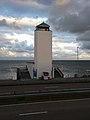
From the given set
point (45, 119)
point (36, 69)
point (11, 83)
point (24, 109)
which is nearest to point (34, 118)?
point (45, 119)

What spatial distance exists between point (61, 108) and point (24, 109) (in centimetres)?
193

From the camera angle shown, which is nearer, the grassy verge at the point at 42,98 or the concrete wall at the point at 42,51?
the grassy verge at the point at 42,98

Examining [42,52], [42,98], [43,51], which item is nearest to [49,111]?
[42,98]

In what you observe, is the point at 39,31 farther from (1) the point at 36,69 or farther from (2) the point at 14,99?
(2) the point at 14,99

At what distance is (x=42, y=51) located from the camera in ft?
115

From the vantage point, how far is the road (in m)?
12.1

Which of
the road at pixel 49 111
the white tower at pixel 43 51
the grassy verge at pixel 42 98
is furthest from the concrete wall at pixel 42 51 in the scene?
the road at pixel 49 111

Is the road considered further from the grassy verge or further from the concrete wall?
the concrete wall

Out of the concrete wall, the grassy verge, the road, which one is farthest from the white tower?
the road

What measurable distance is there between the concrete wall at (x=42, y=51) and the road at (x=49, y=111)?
18.2 metres

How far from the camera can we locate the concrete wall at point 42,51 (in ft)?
114

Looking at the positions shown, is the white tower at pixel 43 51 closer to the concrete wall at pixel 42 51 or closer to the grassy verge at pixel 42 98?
the concrete wall at pixel 42 51

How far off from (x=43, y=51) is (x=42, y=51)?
0.46 ft

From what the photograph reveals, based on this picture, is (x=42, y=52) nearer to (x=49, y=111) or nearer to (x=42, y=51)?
(x=42, y=51)
